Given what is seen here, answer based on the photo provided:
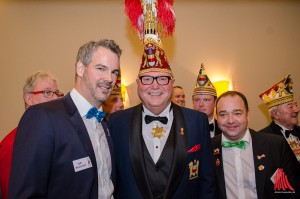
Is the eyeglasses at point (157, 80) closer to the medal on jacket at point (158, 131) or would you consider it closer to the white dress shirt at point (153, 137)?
the white dress shirt at point (153, 137)

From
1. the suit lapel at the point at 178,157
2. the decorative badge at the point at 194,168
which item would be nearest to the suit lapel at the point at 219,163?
the decorative badge at the point at 194,168

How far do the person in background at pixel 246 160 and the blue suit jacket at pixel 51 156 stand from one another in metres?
1.41

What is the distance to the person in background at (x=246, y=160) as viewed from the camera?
8.13 feet

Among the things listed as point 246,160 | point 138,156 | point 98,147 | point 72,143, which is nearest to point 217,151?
point 246,160

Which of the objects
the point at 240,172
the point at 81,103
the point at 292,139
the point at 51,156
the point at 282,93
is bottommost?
the point at 240,172

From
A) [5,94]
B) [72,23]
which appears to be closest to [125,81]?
[72,23]

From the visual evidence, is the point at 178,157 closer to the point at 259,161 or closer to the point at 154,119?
the point at 154,119

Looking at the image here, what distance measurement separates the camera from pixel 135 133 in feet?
7.54

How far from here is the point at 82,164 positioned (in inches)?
65.0

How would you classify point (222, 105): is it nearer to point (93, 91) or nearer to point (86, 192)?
point (93, 91)

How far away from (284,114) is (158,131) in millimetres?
2562

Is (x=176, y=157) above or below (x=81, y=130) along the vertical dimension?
below

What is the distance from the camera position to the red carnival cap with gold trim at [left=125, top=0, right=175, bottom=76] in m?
2.56

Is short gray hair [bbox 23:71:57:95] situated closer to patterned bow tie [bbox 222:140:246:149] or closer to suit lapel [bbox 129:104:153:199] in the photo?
suit lapel [bbox 129:104:153:199]
